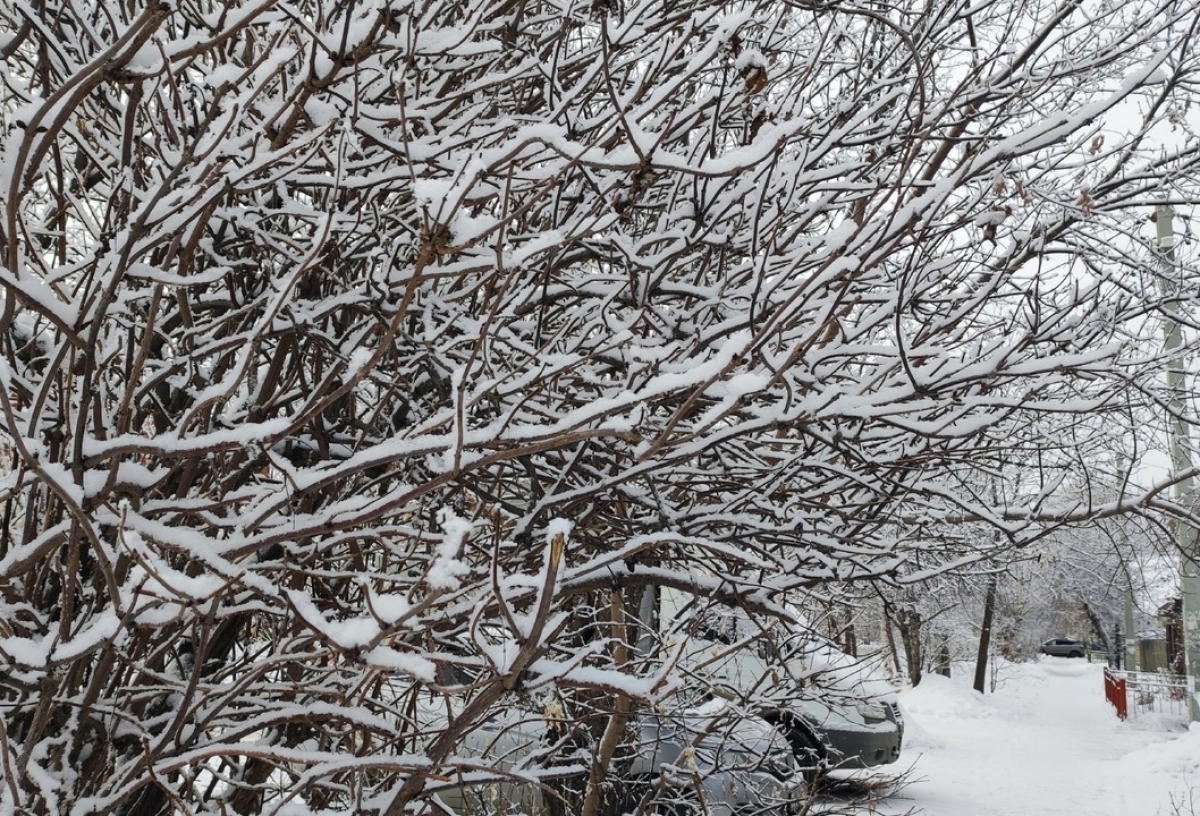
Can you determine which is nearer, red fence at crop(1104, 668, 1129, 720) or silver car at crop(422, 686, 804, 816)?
silver car at crop(422, 686, 804, 816)

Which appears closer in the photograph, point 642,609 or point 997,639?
point 642,609

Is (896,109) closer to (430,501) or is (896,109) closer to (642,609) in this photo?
(430,501)

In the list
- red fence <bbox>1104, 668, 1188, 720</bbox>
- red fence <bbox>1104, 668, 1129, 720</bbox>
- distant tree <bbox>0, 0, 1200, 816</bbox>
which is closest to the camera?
distant tree <bbox>0, 0, 1200, 816</bbox>

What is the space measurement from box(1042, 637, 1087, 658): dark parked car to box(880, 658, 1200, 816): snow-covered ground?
23.3m

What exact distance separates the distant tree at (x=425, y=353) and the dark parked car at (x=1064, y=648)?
4978 centimetres

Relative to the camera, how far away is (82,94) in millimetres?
1285

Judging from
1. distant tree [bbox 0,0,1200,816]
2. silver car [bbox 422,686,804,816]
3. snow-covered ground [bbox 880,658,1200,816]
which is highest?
distant tree [bbox 0,0,1200,816]

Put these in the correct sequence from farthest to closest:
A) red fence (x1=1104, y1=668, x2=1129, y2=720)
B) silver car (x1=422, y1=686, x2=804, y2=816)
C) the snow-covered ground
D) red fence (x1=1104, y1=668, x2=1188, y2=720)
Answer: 1. red fence (x1=1104, y1=668, x2=1129, y2=720)
2. red fence (x1=1104, y1=668, x2=1188, y2=720)
3. the snow-covered ground
4. silver car (x1=422, y1=686, x2=804, y2=816)

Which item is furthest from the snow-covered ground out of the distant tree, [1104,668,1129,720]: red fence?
the distant tree

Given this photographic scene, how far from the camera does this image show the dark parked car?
153 ft

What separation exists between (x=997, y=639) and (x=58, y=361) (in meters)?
36.3

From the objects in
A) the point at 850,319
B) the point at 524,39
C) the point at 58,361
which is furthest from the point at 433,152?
the point at 850,319

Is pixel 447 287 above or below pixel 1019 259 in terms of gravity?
below

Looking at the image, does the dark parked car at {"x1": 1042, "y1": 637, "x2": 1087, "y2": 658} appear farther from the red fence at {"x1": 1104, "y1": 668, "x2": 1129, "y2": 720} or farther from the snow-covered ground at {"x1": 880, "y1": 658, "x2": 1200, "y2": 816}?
the red fence at {"x1": 1104, "y1": 668, "x2": 1129, "y2": 720}
